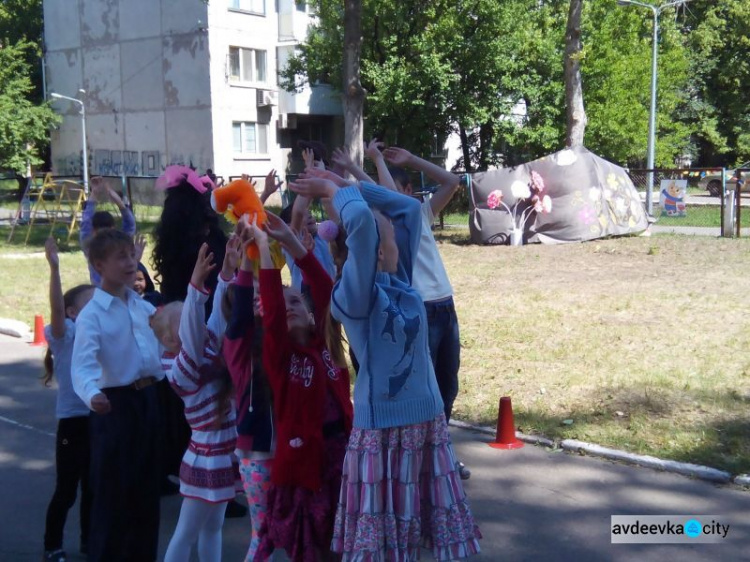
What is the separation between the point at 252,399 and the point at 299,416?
259mm

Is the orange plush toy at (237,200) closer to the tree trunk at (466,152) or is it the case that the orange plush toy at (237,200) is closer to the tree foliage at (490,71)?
the tree foliage at (490,71)

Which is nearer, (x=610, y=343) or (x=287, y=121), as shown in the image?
(x=610, y=343)

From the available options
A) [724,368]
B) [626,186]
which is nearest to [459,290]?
[724,368]

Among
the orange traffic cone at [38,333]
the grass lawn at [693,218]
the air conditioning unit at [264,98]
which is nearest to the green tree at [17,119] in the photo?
the air conditioning unit at [264,98]

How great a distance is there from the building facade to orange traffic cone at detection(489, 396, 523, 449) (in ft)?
88.1

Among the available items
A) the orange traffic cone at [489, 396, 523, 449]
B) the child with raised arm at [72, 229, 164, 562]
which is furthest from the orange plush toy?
the orange traffic cone at [489, 396, 523, 449]

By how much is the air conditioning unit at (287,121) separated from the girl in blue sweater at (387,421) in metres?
32.8

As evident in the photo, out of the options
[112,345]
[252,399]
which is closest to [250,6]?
[112,345]

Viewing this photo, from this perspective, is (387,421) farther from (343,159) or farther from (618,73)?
(618,73)

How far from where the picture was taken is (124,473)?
378 centimetres

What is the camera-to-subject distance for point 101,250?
12.5 feet

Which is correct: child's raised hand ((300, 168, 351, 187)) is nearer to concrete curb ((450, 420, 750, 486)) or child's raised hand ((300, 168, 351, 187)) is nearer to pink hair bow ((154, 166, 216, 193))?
pink hair bow ((154, 166, 216, 193))

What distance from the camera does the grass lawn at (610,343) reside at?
618cm

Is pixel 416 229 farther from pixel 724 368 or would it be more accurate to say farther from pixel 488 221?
pixel 488 221
